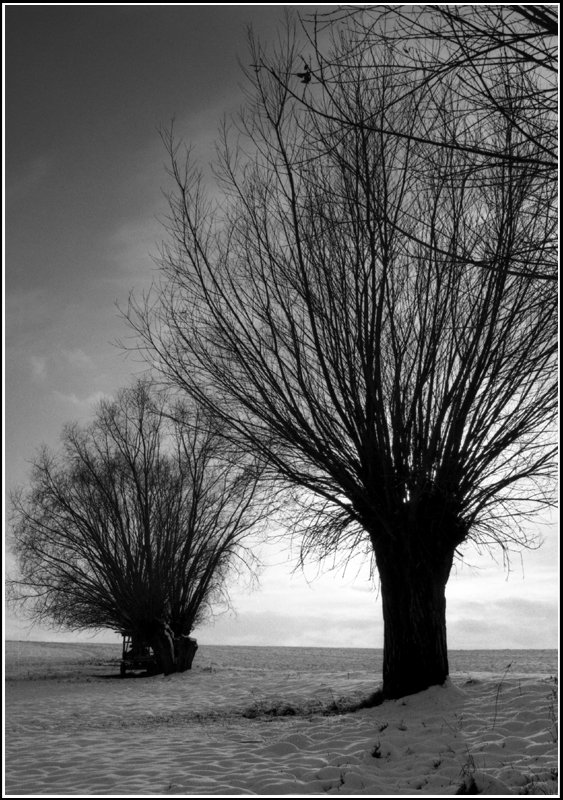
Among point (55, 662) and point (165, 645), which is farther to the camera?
point (55, 662)

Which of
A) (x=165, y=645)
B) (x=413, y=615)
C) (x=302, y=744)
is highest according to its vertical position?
(x=413, y=615)

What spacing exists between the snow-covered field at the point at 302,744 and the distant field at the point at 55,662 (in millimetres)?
9916

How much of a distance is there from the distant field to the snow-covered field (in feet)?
32.5

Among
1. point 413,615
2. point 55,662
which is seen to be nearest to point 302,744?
point 413,615

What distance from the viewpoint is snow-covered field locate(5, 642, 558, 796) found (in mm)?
5812

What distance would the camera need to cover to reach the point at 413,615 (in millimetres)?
9422

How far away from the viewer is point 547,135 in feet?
17.4

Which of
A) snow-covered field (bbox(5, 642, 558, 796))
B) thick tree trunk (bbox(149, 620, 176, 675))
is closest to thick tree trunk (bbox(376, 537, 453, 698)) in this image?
snow-covered field (bbox(5, 642, 558, 796))

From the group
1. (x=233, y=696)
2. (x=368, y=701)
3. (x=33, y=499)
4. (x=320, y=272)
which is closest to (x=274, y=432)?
(x=320, y=272)

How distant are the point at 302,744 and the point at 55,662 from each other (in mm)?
23424

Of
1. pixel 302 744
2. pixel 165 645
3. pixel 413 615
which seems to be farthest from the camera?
pixel 165 645

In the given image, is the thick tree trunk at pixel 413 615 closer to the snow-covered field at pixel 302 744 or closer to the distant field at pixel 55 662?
the snow-covered field at pixel 302 744

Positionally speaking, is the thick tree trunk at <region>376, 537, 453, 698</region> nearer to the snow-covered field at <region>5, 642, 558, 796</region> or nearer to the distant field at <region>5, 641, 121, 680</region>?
the snow-covered field at <region>5, 642, 558, 796</region>

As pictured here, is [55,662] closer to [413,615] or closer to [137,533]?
[137,533]
